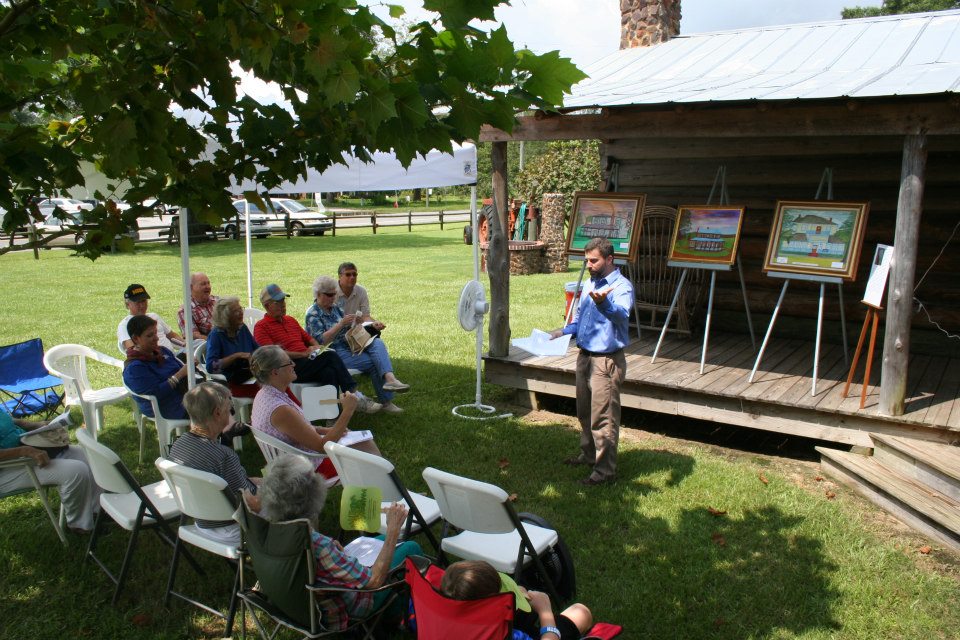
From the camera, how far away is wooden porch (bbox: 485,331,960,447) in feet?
19.3

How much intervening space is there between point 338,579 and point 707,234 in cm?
525

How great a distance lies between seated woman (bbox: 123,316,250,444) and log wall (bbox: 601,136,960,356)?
590 cm

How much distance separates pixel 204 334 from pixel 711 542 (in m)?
4.91

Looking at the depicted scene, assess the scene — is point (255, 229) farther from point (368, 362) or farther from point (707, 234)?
point (707, 234)

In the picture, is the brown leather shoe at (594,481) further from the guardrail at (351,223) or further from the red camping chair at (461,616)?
the guardrail at (351,223)

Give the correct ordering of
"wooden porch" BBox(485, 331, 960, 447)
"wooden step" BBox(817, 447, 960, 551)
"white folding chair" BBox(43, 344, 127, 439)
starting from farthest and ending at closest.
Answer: "white folding chair" BBox(43, 344, 127, 439)
"wooden porch" BBox(485, 331, 960, 447)
"wooden step" BBox(817, 447, 960, 551)

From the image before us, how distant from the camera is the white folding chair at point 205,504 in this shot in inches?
144

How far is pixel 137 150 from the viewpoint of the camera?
9.34 feet

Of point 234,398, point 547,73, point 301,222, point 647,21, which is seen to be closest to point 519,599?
point 547,73

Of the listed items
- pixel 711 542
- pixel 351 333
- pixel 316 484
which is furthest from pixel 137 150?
pixel 351 333

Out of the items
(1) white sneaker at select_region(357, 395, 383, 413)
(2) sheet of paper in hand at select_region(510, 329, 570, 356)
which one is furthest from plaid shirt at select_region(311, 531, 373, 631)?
(1) white sneaker at select_region(357, 395, 383, 413)

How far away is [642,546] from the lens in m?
4.67

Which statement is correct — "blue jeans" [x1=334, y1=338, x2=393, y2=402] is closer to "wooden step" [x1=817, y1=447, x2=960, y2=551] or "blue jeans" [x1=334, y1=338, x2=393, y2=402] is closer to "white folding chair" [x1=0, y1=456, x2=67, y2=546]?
"white folding chair" [x1=0, y1=456, x2=67, y2=546]

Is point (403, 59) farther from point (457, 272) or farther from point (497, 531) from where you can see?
point (457, 272)
